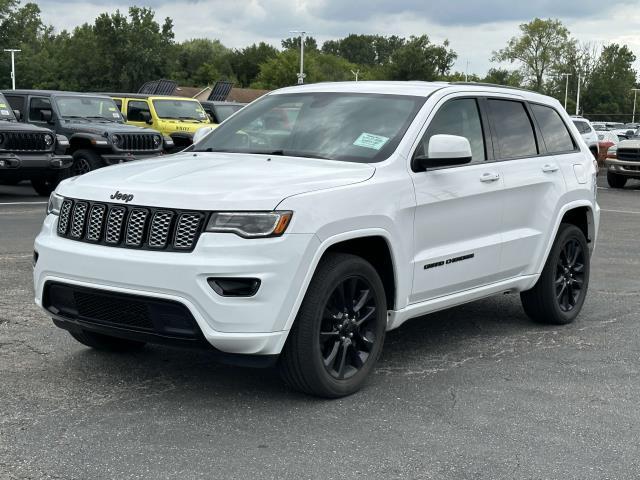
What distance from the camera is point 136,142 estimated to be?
58.3ft

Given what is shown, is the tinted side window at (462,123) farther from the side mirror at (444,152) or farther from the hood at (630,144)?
the hood at (630,144)

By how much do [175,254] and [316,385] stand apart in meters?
0.99

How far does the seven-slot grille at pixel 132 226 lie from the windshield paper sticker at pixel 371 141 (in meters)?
1.32

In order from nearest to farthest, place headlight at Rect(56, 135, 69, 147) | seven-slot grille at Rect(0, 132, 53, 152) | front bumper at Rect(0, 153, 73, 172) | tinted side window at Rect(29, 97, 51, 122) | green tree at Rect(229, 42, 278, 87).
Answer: front bumper at Rect(0, 153, 73, 172), seven-slot grille at Rect(0, 132, 53, 152), headlight at Rect(56, 135, 69, 147), tinted side window at Rect(29, 97, 51, 122), green tree at Rect(229, 42, 278, 87)

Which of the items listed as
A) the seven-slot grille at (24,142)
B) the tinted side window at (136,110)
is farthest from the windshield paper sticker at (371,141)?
the tinted side window at (136,110)

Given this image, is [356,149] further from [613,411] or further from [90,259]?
[613,411]

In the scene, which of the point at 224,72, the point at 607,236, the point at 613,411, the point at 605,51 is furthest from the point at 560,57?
the point at 613,411

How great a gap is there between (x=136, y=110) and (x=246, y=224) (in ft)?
57.1

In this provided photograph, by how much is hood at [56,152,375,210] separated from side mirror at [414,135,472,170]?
15.1 inches

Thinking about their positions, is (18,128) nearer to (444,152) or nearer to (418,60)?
(444,152)

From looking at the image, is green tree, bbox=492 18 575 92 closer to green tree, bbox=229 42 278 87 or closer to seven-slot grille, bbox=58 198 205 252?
green tree, bbox=229 42 278 87

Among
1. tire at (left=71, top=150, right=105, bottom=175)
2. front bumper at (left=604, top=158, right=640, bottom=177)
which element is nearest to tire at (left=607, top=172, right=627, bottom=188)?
front bumper at (left=604, top=158, right=640, bottom=177)

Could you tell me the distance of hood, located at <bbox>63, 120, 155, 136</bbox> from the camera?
687 inches

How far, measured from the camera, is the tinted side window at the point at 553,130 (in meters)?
7.04
